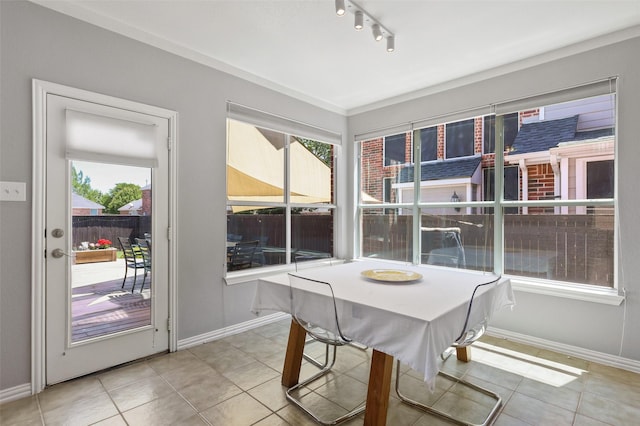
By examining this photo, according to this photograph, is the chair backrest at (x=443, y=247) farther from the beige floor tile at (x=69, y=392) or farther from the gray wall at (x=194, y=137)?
the beige floor tile at (x=69, y=392)

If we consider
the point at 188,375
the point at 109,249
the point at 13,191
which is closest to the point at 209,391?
the point at 188,375

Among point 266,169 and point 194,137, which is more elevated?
point 194,137

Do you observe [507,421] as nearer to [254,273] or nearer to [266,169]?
[254,273]

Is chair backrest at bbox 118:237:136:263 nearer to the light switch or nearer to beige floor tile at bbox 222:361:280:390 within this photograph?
the light switch

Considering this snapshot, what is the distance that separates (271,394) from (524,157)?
3194mm

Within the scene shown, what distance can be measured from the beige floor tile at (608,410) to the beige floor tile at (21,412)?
3436 millimetres

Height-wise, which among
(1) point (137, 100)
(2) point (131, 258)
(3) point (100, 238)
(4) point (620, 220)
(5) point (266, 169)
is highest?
(1) point (137, 100)

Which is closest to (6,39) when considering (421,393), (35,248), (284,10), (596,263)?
(35,248)

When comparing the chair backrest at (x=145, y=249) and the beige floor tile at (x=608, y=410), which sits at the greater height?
the chair backrest at (x=145, y=249)

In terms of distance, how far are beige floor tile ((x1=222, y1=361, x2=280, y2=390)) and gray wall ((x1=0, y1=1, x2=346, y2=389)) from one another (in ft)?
2.45

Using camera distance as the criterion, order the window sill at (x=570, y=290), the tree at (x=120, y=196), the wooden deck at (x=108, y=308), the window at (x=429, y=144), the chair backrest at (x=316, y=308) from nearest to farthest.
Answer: the chair backrest at (x=316, y=308) < the wooden deck at (x=108, y=308) < the tree at (x=120, y=196) < the window sill at (x=570, y=290) < the window at (x=429, y=144)

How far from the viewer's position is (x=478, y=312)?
1.97 m

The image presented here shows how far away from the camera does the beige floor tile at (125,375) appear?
237 cm

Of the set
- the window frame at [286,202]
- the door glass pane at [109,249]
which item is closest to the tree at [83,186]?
the door glass pane at [109,249]
